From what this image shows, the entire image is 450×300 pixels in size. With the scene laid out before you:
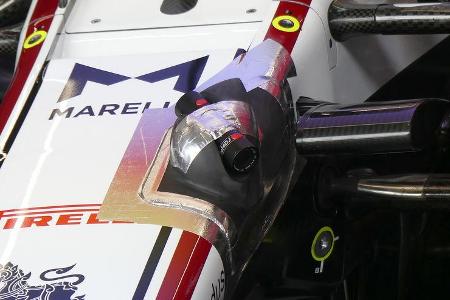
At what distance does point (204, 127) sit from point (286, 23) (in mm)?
443

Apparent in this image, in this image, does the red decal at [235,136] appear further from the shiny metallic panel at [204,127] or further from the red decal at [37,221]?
the red decal at [37,221]

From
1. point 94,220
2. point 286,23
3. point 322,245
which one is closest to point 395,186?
point 322,245

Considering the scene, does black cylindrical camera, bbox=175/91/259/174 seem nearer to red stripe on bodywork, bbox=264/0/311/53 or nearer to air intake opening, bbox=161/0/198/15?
red stripe on bodywork, bbox=264/0/311/53

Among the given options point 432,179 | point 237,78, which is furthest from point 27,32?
point 432,179

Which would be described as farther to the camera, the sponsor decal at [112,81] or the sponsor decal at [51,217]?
the sponsor decal at [112,81]

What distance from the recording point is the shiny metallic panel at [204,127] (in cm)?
206

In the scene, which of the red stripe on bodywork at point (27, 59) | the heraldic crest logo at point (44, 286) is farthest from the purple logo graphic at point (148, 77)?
the heraldic crest logo at point (44, 286)

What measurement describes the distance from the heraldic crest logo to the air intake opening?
78 centimetres

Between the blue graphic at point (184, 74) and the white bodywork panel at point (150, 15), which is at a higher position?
the white bodywork panel at point (150, 15)

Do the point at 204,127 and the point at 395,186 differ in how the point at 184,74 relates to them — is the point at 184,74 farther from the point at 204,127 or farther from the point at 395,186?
the point at 395,186

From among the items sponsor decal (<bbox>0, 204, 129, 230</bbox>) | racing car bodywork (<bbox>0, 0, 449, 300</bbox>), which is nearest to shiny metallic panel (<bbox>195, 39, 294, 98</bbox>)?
racing car bodywork (<bbox>0, 0, 449, 300</bbox>)

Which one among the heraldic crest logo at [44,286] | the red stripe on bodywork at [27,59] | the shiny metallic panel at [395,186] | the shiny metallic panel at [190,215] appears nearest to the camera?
the heraldic crest logo at [44,286]

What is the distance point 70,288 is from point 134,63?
625 mm

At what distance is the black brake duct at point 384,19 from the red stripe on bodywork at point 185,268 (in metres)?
0.72
